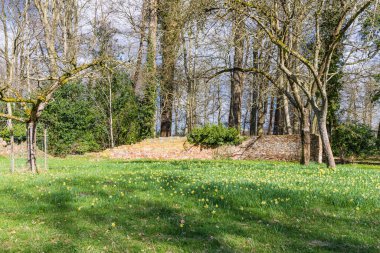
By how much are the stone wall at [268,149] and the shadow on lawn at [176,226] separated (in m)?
17.9

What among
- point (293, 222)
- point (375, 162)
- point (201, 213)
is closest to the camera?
point (293, 222)

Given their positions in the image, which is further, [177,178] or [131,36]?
[131,36]

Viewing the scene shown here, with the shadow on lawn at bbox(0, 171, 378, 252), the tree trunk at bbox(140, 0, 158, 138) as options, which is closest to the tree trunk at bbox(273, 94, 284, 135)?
the tree trunk at bbox(140, 0, 158, 138)

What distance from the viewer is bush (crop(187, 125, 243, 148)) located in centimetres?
2566

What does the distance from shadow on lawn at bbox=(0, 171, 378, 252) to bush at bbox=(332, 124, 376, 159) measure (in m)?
20.6

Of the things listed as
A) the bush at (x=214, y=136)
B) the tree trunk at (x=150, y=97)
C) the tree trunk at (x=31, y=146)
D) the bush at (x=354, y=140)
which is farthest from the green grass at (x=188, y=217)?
the tree trunk at (x=150, y=97)

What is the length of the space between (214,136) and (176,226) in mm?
20146

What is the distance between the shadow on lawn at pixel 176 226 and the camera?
469 cm

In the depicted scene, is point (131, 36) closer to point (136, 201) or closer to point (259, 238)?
point (136, 201)

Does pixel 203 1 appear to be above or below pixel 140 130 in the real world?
above

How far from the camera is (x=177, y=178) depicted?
32.0 feet

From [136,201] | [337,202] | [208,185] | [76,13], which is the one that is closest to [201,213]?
[136,201]

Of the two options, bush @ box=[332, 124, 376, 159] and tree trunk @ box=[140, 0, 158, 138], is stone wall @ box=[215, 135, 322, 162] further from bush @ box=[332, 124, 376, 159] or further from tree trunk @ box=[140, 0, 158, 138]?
tree trunk @ box=[140, 0, 158, 138]

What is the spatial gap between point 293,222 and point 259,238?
1115 mm
